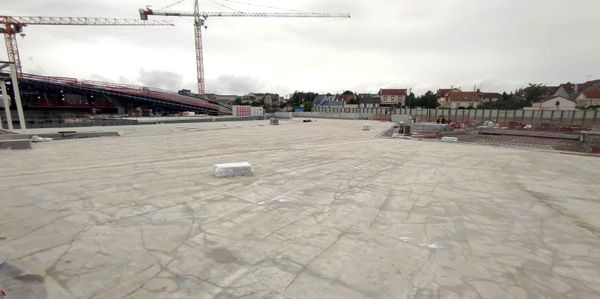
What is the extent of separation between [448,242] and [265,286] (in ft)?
8.33

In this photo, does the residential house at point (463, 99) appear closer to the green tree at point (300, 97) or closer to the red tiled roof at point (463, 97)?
the red tiled roof at point (463, 97)

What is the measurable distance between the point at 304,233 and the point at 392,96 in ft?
327

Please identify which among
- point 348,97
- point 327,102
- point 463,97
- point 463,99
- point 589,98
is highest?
point 348,97

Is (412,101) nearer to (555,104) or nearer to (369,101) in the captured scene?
(369,101)

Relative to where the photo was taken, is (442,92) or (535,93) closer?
(535,93)

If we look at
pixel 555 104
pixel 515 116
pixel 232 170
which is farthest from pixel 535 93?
pixel 232 170

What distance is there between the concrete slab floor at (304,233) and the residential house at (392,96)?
9123cm

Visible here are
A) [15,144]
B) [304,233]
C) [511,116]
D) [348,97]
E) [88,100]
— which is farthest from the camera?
[348,97]

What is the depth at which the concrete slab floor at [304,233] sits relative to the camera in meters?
2.73

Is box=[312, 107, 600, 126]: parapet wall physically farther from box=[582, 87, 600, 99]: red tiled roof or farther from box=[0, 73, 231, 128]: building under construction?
box=[582, 87, 600, 99]: red tiled roof

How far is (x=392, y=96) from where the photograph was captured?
95562 mm

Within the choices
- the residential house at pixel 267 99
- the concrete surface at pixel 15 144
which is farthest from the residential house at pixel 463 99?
the concrete surface at pixel 15 144

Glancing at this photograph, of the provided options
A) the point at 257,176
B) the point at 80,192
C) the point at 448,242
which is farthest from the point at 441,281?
the point at 80,192

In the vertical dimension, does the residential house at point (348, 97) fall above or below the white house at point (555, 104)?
above
